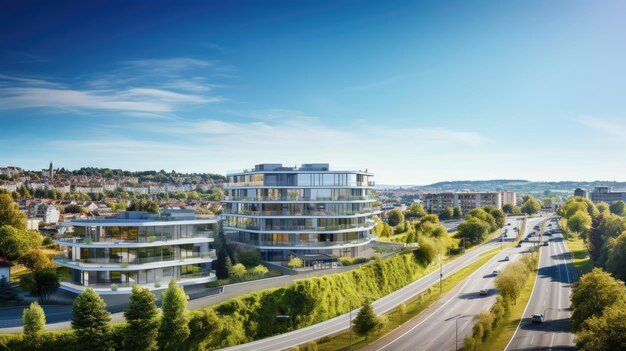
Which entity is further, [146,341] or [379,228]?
[379,228]

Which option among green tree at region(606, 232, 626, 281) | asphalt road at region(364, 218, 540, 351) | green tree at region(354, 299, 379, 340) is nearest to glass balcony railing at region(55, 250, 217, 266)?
green tree at region(354, 299, 379, 340)

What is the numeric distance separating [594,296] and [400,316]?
73.2 ft

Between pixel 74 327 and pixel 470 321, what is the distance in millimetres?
41574

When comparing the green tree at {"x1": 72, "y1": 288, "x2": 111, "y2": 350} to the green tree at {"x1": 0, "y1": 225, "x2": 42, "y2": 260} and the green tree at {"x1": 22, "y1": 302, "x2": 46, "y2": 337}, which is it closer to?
the green tree at {"x1": 22, "y1": 302, "x2": 46, "y2": 337}

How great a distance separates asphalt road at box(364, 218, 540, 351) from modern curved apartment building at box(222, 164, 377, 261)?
59.3 feet

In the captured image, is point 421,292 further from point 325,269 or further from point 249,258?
point 249,258

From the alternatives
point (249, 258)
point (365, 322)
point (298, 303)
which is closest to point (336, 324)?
point (298, 303)

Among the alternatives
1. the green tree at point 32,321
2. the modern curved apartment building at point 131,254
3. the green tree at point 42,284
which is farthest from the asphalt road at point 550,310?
the green tree at point 42,284

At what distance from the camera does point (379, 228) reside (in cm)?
11162

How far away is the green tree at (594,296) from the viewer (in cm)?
4731

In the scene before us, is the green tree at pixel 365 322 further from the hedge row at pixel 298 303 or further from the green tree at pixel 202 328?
the green tree at pixel 202 328

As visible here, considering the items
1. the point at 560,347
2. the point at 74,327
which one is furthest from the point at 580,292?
the point at 74,327

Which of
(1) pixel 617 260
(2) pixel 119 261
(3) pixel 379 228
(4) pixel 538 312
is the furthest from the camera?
(3) pixel 379 228

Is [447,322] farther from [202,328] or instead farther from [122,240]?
[122,240]
